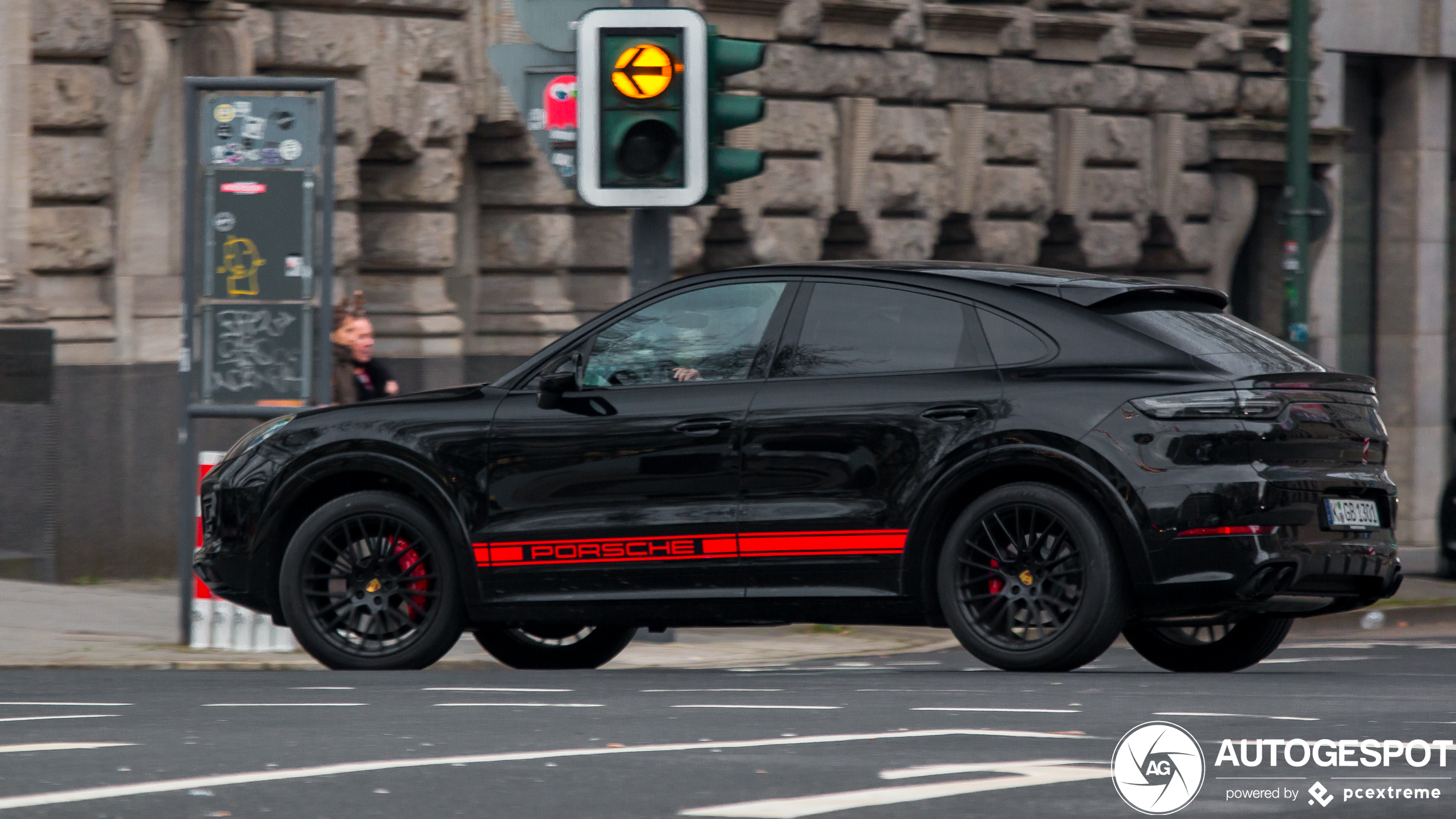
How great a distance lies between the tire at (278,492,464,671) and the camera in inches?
359

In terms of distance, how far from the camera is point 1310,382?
8391 mm

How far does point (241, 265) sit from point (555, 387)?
303cm

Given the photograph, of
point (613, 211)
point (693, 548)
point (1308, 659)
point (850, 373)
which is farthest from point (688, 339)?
point (613, 211)

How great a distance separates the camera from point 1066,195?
22.3 meters

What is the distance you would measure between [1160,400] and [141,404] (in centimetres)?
881

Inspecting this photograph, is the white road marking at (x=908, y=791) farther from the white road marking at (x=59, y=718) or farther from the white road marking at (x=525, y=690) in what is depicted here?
the white road marking at (x=59, y=718)

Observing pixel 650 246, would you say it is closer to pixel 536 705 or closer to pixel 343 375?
pixel 343 375

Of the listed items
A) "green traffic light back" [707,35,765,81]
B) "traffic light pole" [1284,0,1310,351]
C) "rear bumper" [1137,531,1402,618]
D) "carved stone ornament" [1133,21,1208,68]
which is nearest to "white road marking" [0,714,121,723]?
"rear bumper" [1137,531,1402,618]

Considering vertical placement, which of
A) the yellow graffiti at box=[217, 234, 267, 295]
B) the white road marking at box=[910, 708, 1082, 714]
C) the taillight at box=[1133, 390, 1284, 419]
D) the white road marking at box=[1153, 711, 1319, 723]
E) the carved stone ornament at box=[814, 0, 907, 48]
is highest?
the carved stone ornament at box=[814, 0, 907, 48]

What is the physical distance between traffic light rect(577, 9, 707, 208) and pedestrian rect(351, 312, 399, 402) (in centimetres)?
263

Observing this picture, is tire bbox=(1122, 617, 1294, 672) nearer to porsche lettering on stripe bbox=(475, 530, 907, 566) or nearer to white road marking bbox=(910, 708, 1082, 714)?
porsche lettering on stripe bbox=(475, 530, 907, 566)

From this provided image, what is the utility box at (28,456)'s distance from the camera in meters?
14.5

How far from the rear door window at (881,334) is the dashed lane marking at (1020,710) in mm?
1692

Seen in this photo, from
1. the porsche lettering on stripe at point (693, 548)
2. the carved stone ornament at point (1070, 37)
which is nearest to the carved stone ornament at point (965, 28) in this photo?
the carved stone ornament at point (1070, 37)
